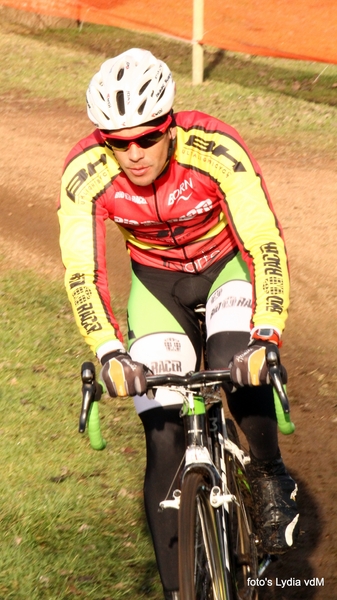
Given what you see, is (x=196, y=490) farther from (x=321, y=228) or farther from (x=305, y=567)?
(x=321, y=228)

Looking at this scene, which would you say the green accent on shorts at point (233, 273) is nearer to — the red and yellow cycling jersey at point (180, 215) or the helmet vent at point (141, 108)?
the red and yellow cycling jersey at point (180, 215)

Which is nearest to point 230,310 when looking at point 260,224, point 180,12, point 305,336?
point 260,224

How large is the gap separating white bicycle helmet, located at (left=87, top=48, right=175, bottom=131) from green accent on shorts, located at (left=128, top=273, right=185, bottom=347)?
1.01m

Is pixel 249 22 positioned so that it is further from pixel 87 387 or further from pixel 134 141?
pixel 87 387

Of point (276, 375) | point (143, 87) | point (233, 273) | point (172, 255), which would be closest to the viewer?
point (276, 375)

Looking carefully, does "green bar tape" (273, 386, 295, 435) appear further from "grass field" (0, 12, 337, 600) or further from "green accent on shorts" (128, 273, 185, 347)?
"grass field" (0, 12, 337, 600)

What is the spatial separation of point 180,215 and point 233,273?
429 mm

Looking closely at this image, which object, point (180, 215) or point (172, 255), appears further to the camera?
point (172, 255)

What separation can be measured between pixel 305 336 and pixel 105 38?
1065 centimetres

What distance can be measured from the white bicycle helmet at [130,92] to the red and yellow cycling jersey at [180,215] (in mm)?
350

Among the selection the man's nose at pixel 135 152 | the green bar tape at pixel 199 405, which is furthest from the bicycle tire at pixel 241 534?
the man's nose at pixel 135 152

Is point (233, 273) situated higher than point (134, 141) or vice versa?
point (134, 141)

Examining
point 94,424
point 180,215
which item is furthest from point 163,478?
point 180,215

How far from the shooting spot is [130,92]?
170 inches
